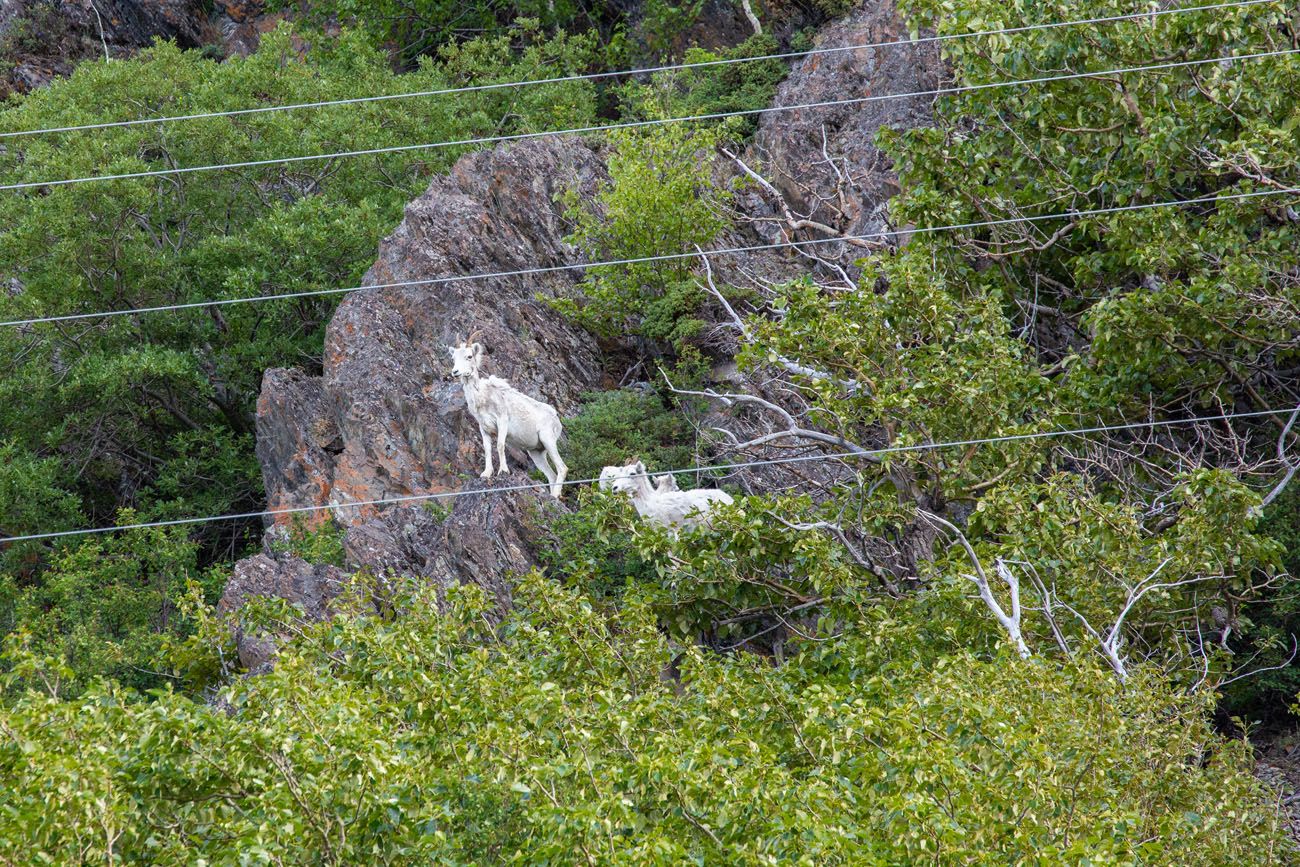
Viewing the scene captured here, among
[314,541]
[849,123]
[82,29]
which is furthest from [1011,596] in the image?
[82,29]

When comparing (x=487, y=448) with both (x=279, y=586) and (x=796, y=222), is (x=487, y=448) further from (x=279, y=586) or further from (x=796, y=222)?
(x=796, y=222)

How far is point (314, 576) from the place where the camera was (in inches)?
830

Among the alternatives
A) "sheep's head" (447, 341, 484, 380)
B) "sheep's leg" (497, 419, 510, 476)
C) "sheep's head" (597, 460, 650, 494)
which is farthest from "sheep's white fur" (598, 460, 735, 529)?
"sheep's head" (447, 341, 484, 380)

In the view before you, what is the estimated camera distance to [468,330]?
25828 millimetres

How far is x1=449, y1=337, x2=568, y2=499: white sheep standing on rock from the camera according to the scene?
22141mm

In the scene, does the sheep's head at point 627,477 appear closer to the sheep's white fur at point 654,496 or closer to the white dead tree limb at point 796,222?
the sheep's white fur at point 654,496

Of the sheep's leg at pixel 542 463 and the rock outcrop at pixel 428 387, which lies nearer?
the rock outcrop at pixel 428 387

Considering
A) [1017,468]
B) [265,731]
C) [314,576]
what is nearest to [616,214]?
[314,576]

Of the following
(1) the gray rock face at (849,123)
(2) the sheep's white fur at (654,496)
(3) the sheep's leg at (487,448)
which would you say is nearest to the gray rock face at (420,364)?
(3) the sheep's leg at (487,448)

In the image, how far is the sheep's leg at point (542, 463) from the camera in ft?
74.6

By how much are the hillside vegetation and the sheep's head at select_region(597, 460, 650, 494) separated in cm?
84

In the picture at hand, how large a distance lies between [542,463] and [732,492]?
3385 mm

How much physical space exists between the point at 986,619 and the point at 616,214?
44.3ft

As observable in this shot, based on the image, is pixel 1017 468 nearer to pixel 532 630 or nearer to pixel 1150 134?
pixel 1150 134
